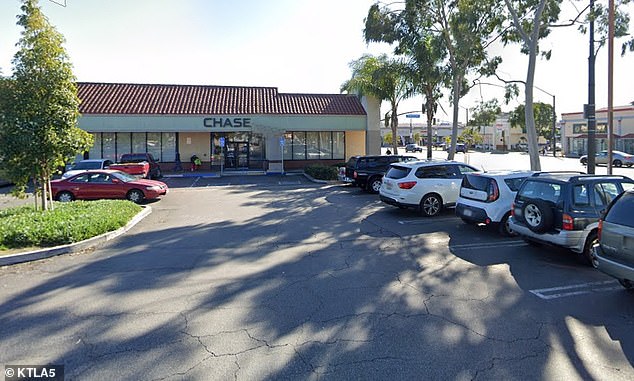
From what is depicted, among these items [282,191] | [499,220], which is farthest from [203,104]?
[499,220]

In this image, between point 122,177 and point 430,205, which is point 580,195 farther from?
point 122,177

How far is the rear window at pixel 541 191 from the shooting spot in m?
7.03

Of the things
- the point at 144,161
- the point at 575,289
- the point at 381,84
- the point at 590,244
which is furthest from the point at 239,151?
the point at 575,289

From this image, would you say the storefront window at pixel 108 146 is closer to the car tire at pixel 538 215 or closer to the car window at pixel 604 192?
the car tire at pixel 538 215

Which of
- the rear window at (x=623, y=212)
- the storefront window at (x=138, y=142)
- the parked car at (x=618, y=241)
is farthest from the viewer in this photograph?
the storefront window at (x=138, y=142)

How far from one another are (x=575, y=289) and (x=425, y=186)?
596 centimetres

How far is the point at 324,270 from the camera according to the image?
6.55 meters

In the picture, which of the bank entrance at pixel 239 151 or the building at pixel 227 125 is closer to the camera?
the building at pixel 227 125

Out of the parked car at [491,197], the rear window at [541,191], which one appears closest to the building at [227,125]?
the parked car at [491,197]

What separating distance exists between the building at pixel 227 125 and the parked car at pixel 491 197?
17963mm

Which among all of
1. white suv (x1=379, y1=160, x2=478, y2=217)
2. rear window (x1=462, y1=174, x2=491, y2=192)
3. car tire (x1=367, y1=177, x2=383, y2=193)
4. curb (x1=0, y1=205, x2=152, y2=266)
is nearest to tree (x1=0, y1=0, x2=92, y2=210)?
curb (x1=0, y1=205, x2=152, y2=266)

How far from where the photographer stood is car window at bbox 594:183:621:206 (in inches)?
270

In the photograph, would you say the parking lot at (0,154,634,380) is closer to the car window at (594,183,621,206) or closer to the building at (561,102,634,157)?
the car window at (594,183,621,206)

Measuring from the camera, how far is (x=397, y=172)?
11961 mm
